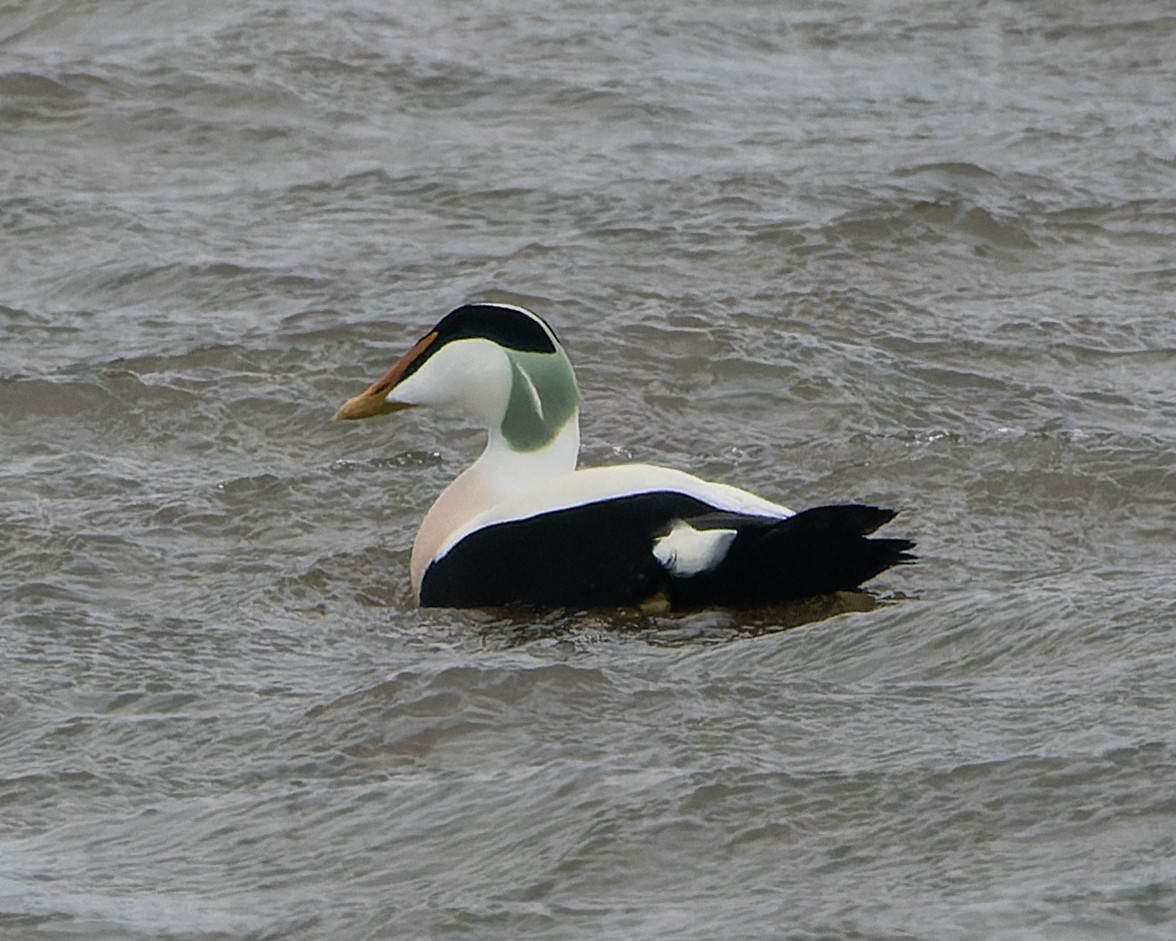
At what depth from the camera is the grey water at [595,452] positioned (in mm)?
4293

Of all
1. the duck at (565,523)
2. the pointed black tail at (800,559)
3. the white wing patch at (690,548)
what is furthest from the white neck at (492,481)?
the pointed black tail at (800,559)

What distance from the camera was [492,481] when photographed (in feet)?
20.9

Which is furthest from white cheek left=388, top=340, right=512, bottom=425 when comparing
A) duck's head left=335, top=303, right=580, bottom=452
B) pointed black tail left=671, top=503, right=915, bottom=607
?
pointed black tail left=671, top=503, right=915, bottom=607

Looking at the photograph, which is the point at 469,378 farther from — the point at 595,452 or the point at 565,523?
the point at 595,452

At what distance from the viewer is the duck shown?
580 cm

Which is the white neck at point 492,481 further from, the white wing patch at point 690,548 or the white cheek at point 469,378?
the white wing patch at point 690,548

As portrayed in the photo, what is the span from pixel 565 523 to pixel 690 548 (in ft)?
1.08

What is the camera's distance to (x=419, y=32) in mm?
12258

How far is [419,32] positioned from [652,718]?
7.77 m

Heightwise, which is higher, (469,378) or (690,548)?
(469,378)

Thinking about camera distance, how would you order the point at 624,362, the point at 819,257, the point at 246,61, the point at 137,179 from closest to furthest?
the point at 624,362 < the point at 819,257 < the point at 137,179 < the point at 246,61

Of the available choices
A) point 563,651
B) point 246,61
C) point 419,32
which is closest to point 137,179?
point 246,61

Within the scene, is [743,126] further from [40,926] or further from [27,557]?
[40,926]

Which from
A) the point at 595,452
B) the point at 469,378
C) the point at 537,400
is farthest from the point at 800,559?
the point at 595,452
